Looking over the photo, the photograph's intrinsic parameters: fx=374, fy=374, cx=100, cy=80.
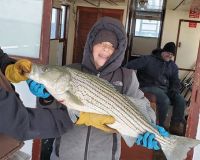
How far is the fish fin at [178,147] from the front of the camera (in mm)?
2002

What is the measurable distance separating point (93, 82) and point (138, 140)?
422 millimetres

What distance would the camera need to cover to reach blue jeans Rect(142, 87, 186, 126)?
17.7 feet

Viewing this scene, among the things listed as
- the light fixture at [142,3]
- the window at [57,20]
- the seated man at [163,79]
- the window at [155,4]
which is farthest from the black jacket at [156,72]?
the light fixture at [142,3]

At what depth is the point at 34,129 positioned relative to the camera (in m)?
1.39

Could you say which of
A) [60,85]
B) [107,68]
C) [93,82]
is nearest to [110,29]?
[107,68]

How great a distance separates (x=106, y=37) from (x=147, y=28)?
8.44 m

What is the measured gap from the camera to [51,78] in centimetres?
176

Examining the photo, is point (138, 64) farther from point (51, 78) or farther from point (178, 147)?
point (51, 78)

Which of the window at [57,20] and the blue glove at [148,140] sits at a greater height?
the window at [57,20]

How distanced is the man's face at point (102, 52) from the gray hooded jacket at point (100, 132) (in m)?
0.02

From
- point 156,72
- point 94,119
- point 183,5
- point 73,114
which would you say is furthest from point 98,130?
point 183,5

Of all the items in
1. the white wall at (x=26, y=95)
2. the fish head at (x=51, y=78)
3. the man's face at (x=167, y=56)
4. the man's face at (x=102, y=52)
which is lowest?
the white wall at (x=26, y=95)

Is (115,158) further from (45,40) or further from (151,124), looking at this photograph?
(45,40)

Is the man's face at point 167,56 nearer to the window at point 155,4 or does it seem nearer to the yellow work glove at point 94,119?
the yellow work glove at point 94,119
